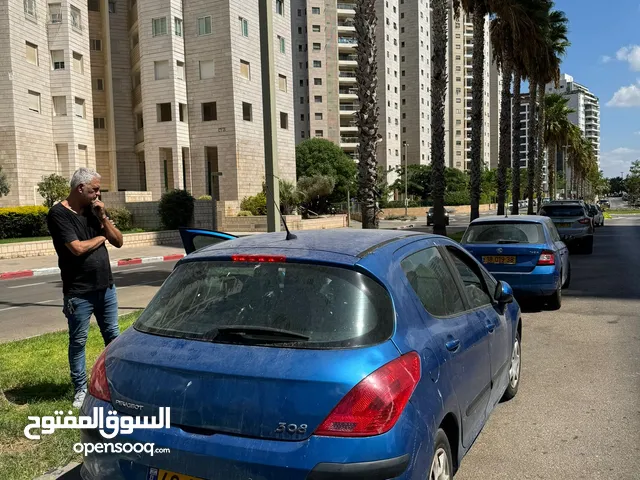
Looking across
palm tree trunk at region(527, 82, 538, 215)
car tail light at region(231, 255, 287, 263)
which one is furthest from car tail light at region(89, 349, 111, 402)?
palm tree trunk at region(527, 82, 538, 215)

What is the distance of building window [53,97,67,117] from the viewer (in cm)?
3812

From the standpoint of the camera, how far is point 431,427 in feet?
8.16

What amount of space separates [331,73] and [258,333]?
85.4 metres

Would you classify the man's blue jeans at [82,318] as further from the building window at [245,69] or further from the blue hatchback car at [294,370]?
the building window at [245,69]

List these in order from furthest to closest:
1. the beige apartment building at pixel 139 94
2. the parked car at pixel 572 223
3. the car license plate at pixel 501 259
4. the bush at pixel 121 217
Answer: the beige apartment building at pixel 139 94
the bush at pixel 121 217
the parked car at pixel 572 223
the car license plate at pixel 501 259

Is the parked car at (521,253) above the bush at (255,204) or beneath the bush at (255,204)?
beneath

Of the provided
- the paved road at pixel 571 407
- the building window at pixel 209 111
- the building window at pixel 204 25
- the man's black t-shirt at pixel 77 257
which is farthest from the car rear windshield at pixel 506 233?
the building window at pixel 204 25

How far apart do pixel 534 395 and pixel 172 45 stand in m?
40.2

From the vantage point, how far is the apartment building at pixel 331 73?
82.4 m

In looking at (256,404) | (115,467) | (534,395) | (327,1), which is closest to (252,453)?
(256,404)

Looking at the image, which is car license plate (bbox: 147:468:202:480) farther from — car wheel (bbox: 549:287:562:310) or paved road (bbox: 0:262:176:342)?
car wheel (bbox: 549:287:562:310)

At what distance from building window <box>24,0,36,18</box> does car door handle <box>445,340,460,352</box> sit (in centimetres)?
4086

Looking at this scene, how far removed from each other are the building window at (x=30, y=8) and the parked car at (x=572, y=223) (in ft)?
113

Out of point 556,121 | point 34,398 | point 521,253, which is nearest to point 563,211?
point 521,253
